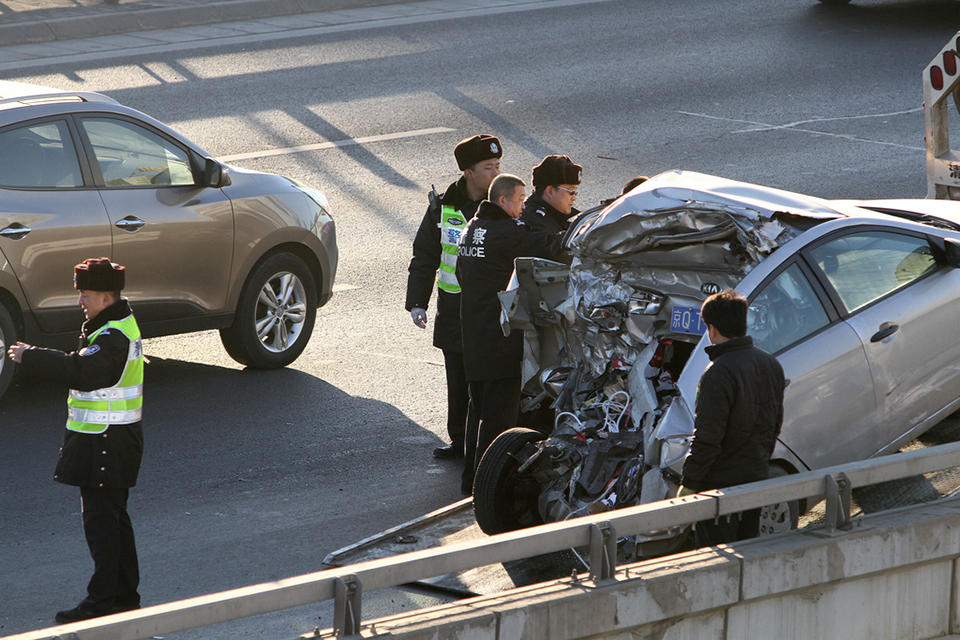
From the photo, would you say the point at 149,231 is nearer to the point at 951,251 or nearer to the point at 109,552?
the point at 109,552

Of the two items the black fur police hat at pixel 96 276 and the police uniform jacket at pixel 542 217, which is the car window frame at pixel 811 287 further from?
the black fur police hat at pixel 96 276

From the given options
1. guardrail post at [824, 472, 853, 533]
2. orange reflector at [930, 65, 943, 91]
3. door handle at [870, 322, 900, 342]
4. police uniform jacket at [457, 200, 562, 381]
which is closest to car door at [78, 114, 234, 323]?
police uniform jacket at [457, 200, 562, 381]

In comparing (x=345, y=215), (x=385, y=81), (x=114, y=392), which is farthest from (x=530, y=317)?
(x=385, y=81)

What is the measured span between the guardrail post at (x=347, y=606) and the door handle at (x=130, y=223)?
17.1 ft

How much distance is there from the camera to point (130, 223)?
9711 mm

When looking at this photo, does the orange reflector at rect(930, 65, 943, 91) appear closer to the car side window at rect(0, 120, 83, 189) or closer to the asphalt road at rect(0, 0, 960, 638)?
the asphalt road at rect(0, 0, 960, 638)

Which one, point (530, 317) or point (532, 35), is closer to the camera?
point (530, 317)

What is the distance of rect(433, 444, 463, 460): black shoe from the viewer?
8.99m

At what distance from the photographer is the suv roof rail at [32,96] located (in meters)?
9.50

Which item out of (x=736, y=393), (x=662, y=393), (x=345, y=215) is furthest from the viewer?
(x=345, y=215)

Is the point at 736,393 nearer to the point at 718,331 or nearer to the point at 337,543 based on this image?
the point at 718,331

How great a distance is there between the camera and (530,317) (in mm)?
7984

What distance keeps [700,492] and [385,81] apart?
12.3 meters

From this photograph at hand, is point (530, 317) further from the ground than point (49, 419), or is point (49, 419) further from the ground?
point (530, 317)
